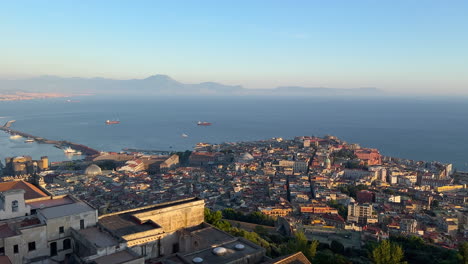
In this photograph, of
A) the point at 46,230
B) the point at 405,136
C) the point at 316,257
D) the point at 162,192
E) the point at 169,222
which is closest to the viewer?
the point at 46,230

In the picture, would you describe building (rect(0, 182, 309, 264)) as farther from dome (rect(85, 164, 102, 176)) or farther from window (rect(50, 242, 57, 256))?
dome (rect(85, 164, 102, 176))

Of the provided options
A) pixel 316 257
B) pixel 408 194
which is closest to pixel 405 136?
pixel 408 194

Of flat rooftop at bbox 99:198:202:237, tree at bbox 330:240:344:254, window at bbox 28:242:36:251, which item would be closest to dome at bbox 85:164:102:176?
tree at bbox 330:240:344:254

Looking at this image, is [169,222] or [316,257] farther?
[316,257]

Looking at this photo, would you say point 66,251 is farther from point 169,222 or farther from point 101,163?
point 101,163

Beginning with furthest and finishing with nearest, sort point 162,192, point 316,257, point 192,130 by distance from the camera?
point 192,130 < point 162,192 < point 316,257

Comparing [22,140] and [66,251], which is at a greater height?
[66,251]

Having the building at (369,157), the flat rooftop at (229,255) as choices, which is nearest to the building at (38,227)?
the flat rooftop at (229,255)
